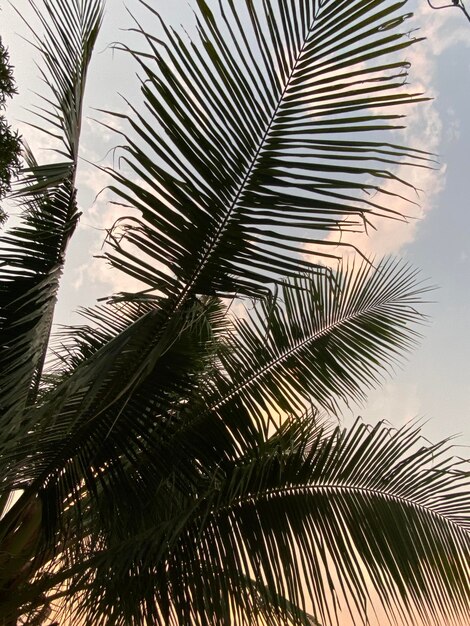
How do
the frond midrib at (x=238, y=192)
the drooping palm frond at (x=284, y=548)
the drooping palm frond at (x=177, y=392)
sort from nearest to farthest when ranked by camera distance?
the frond midrib at (x=238, y=192) < the drooping palm frond at (x=177, y=392) < the drooping palm frond at (x=284, y=548)

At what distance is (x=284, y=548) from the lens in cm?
209

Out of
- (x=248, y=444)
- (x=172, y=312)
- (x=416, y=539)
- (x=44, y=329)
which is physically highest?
(x=44, y=329)

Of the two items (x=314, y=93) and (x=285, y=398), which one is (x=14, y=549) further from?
(x=314, y=93)

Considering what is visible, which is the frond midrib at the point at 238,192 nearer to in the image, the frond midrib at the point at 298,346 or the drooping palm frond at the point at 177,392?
the drooping palm frond at the point at 177,392

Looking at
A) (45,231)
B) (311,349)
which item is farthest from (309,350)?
(45,231)

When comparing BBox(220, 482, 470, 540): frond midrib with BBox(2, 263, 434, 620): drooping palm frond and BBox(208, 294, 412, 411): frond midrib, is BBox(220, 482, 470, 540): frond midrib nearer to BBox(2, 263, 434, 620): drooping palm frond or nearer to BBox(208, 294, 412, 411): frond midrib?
BBox(2, 263, 434, 620): drooping palm frond

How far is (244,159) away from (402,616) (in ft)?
5.54

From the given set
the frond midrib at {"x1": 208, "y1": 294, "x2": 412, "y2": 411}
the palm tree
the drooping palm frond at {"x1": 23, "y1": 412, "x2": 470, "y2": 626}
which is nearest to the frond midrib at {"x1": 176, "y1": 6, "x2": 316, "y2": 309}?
the palm tree

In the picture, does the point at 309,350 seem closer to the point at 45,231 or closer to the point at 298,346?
the point at 298,346

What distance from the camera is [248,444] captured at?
2.55m

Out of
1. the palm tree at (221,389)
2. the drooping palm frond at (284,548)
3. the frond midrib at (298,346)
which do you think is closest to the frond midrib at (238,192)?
the palm tree at (221,389)

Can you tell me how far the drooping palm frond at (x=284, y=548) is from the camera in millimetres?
2027

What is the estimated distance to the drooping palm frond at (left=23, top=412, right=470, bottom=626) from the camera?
6.65 ft

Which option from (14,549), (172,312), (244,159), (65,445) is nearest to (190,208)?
(244,159)
